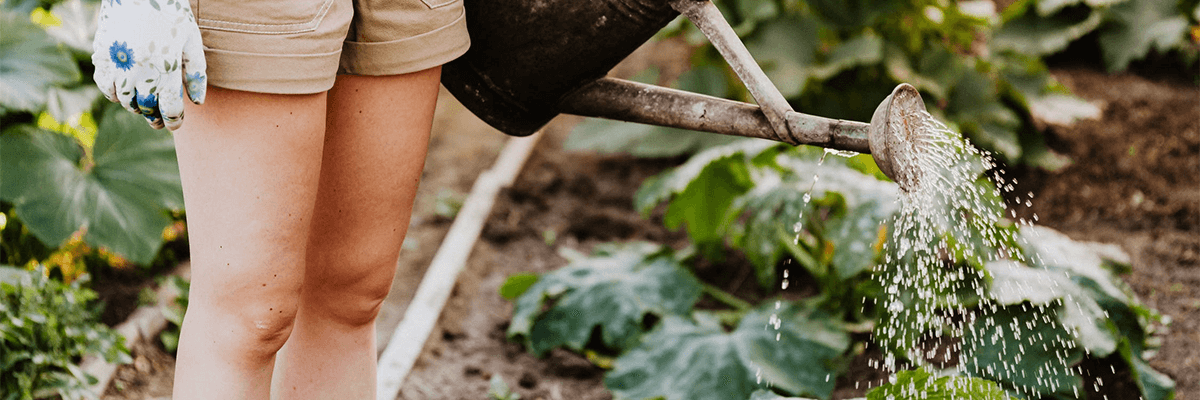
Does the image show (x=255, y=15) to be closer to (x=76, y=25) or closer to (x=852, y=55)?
(x=76, y=25)

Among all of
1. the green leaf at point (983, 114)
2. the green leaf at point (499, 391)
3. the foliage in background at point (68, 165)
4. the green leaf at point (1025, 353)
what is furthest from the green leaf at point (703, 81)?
the foliage in background at point (68, 165)

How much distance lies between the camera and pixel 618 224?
11.3 ft

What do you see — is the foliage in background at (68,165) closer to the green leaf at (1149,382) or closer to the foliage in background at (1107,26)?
the green leaf at (1149,382)

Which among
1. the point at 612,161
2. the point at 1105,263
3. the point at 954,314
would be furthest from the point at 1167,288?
the point at 612,161

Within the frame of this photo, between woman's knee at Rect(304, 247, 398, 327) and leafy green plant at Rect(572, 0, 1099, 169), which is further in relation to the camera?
leafy green plant at Rect(572, 0, 1099, 169)

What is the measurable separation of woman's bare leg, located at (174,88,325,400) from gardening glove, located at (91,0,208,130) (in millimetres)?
70

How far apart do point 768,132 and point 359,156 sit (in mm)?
570

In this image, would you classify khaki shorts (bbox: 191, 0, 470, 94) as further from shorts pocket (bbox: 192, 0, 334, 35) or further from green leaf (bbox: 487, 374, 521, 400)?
green leaf (bbox: 487, 374, 521, 400)

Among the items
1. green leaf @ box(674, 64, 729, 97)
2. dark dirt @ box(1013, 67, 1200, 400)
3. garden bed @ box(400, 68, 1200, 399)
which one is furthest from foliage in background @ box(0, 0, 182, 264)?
dark dirt @ box(1013, 67, 1200, 400)

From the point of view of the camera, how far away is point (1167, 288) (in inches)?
103

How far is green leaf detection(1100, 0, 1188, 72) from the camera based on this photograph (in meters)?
3.92

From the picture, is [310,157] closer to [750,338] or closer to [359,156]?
[359,156]

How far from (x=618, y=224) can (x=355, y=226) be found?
2103mm

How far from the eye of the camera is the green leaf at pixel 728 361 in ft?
6.95
